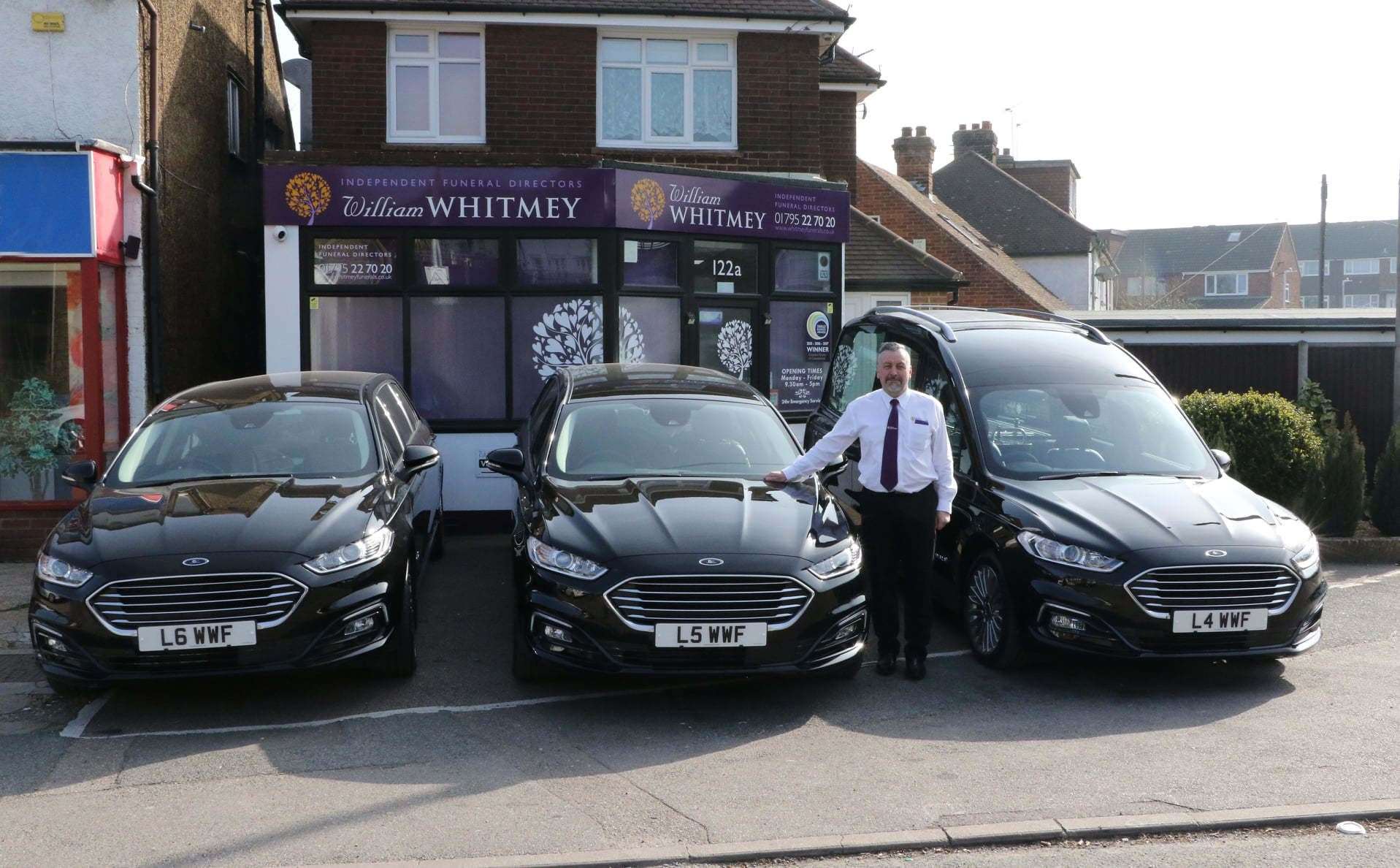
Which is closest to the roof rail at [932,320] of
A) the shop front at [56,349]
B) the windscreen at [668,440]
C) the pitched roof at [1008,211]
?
the windscreen at [668,440]

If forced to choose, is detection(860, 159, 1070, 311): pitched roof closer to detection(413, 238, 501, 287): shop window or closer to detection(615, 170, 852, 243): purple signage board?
detection(615, 170, 852, 243): purple signage board

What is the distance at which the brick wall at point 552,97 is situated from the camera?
48.5 feet

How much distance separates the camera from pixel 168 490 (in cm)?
750

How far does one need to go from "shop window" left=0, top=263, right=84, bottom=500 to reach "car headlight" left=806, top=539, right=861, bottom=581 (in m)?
7.43

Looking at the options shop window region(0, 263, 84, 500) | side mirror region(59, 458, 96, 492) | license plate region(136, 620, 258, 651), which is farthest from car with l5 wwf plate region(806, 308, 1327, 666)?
shop window region(0, 263, 84, 500)

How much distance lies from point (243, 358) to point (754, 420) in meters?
10.6

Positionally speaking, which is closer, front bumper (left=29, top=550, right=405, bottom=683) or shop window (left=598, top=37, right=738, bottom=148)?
front bumper (left=29, top=550, right=405, bottom=683)

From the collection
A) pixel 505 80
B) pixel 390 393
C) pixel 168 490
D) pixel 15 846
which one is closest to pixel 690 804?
pixel 15 846

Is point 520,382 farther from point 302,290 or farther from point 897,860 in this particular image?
point 897,860

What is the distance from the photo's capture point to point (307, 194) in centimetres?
1259

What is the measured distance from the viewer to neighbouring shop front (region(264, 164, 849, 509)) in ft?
41.6

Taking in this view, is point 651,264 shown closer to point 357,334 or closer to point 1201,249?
point 357,334

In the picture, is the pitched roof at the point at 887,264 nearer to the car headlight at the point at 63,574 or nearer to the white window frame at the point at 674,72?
the white window frame at the point at 674,72

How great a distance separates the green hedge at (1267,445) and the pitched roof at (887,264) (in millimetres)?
11062
